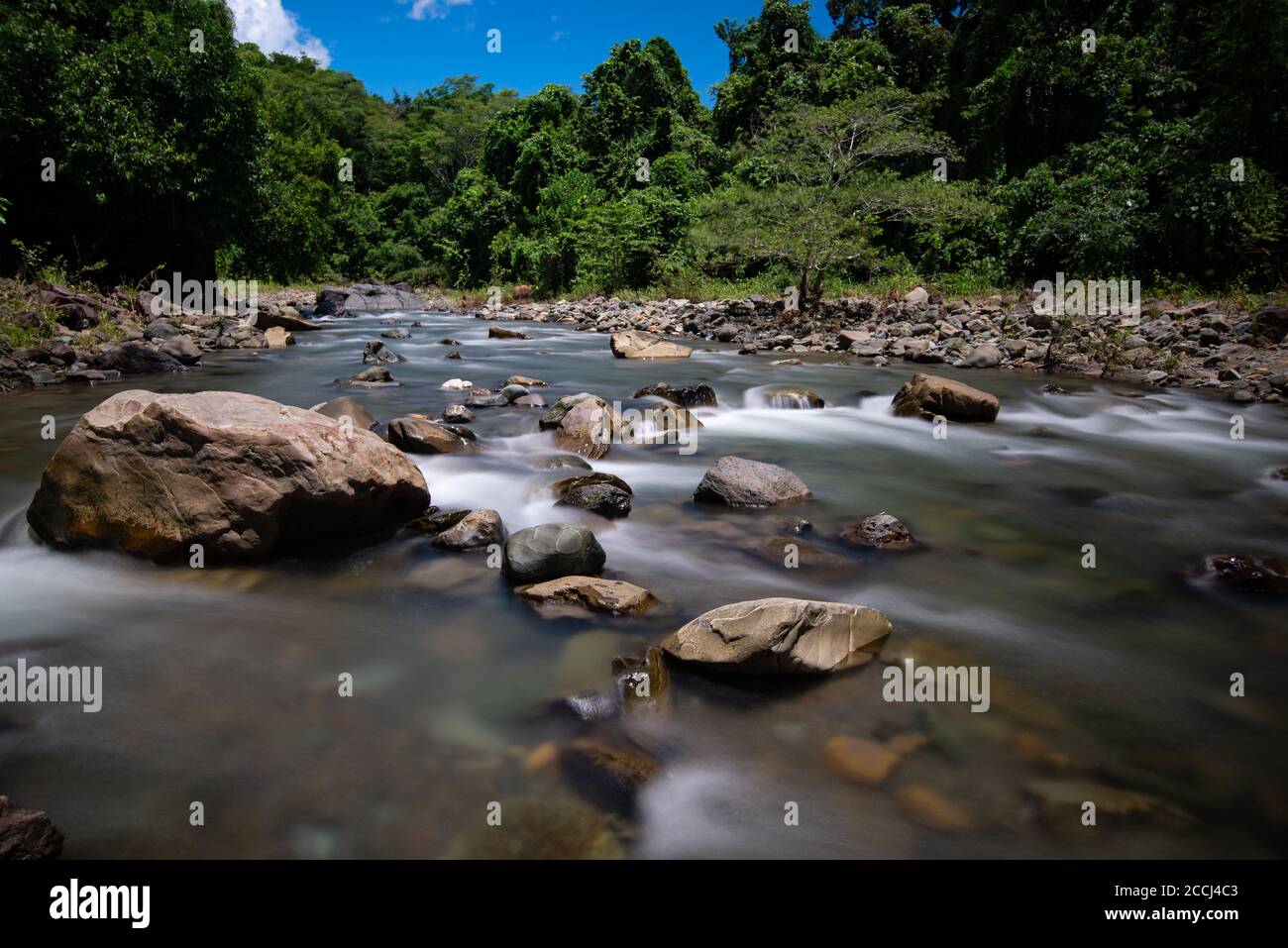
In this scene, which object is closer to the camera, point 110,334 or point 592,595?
point 592,595

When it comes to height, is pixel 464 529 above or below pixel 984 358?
below

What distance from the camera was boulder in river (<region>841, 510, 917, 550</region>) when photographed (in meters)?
4.62

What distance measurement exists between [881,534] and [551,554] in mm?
2267

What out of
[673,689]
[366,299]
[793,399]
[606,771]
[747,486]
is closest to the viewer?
[606,771]

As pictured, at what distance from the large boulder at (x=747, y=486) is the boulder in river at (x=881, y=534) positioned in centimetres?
65

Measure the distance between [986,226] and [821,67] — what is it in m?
14.2

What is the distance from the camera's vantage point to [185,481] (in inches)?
149

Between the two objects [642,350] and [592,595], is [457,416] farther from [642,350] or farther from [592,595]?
[642,350]

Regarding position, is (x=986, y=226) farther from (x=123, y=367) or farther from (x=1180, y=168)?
(x=123, y=367)

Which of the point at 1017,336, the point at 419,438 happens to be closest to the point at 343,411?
the point at 419,438

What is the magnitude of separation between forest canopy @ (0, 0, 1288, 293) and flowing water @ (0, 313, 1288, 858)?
29.9ft

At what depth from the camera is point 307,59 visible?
73750mm

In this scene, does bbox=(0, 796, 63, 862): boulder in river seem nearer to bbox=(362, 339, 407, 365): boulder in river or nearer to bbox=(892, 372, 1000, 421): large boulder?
bbox=(892, 372, 1000, 421): large boulder
